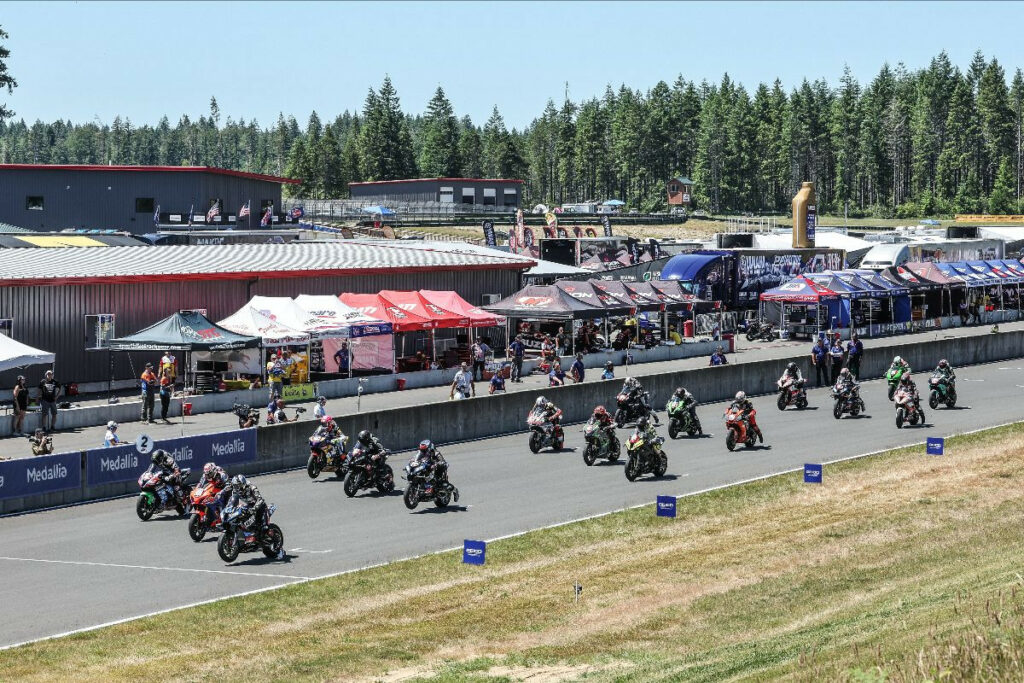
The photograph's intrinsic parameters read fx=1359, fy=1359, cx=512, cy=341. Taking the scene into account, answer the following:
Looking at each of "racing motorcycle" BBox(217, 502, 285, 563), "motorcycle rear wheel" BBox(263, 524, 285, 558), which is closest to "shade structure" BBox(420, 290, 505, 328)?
"motorcycle rear wheel" BBox(263, 524, 285, 558)

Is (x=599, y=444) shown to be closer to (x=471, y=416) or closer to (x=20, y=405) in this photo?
(x=471, y=416)

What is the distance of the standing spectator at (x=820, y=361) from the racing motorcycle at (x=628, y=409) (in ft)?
43.7

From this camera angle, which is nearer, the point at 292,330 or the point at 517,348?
the point at 292,330

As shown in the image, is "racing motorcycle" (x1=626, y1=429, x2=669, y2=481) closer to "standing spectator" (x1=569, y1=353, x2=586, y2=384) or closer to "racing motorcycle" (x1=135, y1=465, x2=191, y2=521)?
"racing motorcycle" (x1=135, y1=465, x2=191, y2=521)

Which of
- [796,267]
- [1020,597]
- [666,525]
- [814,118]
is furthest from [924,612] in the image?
[814,118]

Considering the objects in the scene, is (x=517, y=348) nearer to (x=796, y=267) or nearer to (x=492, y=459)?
(x=492, y=459)

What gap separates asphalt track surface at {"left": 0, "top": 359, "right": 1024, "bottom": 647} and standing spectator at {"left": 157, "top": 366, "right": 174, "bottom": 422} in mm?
6957

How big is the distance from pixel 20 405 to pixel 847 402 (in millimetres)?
23891

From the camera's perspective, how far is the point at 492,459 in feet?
115

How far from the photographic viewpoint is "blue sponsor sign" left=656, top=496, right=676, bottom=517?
26844mm

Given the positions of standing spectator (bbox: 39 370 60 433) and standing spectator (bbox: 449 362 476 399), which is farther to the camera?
standing spectator (bbox: 449 362 476 399)

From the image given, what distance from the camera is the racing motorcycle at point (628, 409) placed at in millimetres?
39250

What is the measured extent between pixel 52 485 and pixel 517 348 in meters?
23.2

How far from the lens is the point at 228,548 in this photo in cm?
2350
